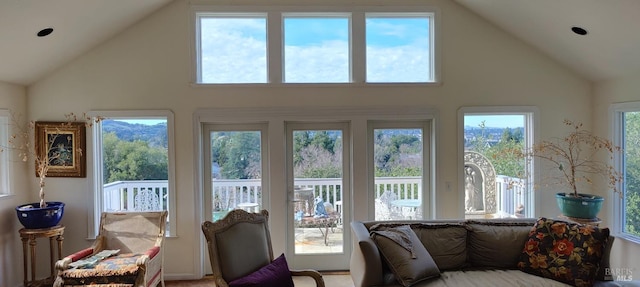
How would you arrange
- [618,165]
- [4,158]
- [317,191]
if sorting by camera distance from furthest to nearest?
[317,191]
[618,165]
[4,158]

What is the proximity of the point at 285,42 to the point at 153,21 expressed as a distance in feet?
4.71

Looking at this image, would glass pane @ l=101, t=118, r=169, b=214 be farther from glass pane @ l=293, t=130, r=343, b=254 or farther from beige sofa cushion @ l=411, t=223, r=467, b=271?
beige sofa cushion @ l=411, t=223, r=467, b=271

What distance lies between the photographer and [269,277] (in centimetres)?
236

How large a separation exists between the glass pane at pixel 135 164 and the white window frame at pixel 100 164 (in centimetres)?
7

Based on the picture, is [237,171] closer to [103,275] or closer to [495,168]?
[103,275]

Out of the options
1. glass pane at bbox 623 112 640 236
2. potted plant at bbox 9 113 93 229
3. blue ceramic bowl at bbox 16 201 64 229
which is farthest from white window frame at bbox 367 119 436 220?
blue ceramic bowl at bbox 16 201 64 229

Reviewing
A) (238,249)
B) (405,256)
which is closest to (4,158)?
(238,249)

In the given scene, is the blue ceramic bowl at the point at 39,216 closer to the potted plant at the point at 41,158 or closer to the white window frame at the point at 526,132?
the potted plant at the point at 41,158

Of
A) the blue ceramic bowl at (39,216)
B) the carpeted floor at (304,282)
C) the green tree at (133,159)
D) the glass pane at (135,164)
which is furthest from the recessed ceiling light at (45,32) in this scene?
the carpeted floor at (304,282)

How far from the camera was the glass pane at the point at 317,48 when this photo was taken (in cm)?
400

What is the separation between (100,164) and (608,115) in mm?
5561

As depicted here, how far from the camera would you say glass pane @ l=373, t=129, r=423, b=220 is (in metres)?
4.11

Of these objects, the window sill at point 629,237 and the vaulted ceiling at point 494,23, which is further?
the window sill at point 629,237

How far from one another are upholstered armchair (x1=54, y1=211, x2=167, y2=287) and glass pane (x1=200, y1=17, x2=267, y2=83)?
1669 millimetres
